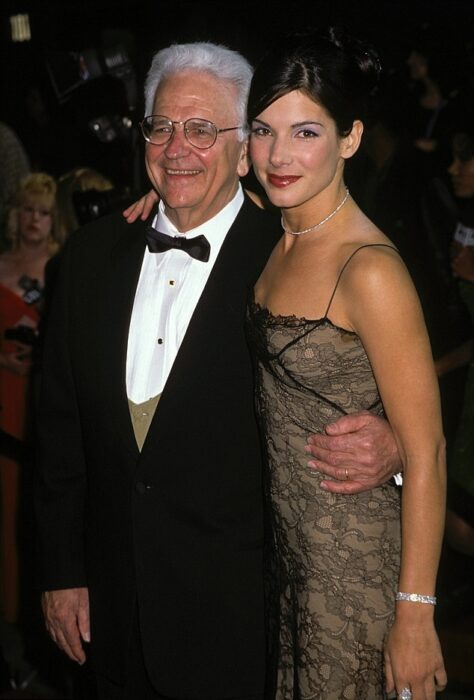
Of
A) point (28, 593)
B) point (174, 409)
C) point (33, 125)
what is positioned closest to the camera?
point (174, 409)

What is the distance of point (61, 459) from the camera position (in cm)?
262

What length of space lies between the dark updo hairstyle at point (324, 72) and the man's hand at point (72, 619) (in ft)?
4.40

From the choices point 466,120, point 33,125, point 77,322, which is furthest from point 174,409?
point 33,125

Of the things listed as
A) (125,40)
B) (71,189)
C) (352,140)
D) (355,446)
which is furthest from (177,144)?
(125,40)

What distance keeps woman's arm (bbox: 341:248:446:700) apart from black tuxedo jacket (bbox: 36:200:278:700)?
0.48 meters

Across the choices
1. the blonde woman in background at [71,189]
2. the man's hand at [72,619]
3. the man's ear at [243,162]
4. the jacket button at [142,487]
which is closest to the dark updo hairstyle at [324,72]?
the man's ear at [243,162]

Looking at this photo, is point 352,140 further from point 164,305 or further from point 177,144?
point 164,305

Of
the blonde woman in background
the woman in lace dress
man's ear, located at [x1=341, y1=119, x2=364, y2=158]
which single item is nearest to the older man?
the woman in lace dress

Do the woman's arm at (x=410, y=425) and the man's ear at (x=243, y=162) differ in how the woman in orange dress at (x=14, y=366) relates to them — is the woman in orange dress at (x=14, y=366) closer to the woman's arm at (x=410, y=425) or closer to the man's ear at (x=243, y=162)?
the man's ear at (x=243, y=162)

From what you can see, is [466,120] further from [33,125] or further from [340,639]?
[33,125]

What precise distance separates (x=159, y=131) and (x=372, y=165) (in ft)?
12.2

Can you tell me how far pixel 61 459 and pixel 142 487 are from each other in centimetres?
36

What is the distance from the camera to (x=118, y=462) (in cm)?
243

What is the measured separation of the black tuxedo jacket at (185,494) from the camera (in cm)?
235
